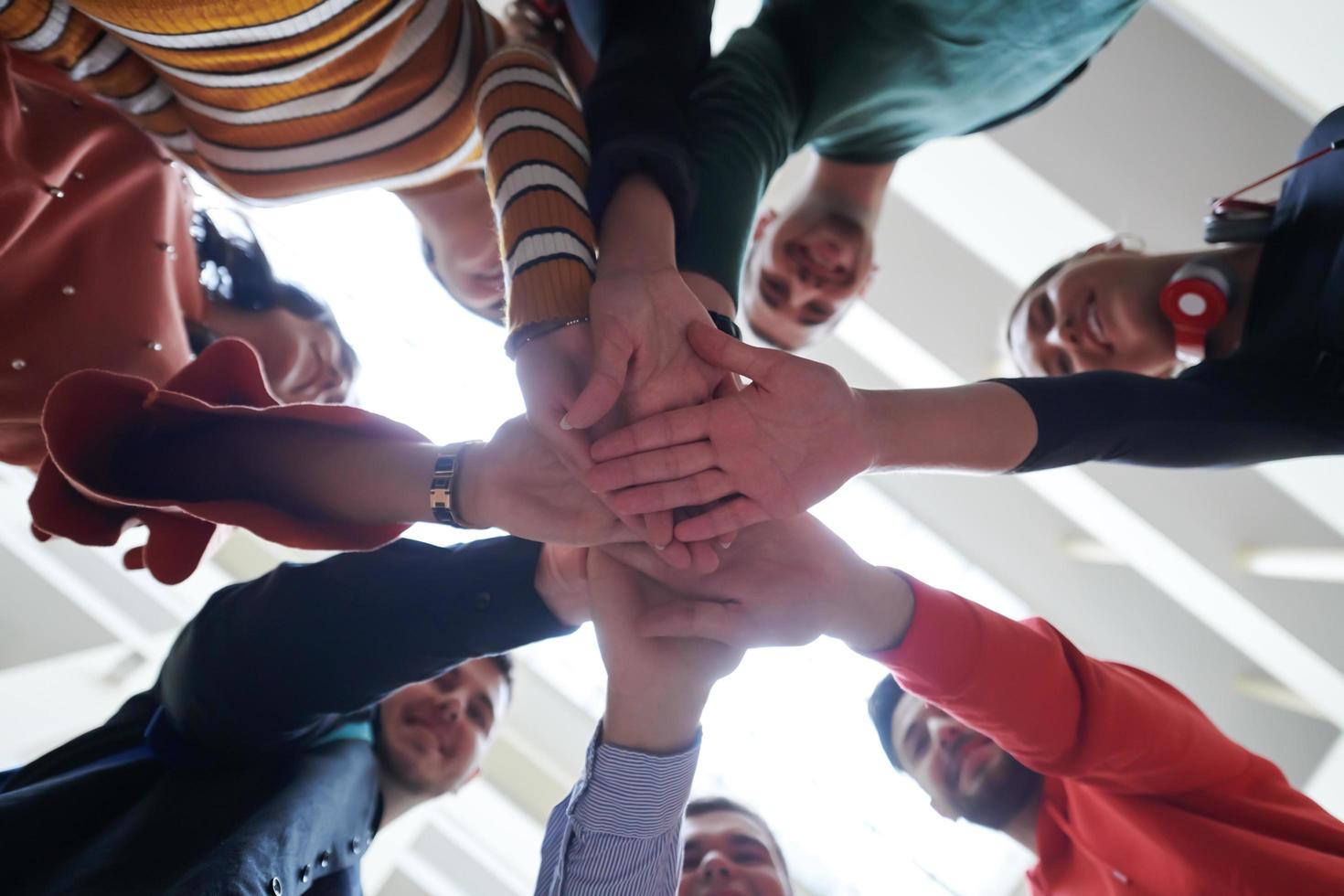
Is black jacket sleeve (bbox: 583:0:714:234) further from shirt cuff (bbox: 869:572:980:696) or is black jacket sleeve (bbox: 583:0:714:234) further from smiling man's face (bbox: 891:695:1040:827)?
smiling man's face (bbox: 891:695:1040:827)

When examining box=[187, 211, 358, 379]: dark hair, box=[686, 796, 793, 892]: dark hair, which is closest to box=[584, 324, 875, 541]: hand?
box=[187, 211, 358, 379]: dark hair

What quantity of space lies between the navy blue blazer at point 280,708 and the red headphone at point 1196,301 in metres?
1.04

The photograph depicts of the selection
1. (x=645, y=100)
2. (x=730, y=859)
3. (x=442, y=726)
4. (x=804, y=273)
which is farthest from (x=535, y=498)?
(x=730, y=859)

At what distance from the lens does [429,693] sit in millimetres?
1510

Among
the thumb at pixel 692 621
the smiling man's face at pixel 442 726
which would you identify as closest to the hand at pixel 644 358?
the thumb at pixel 692 621

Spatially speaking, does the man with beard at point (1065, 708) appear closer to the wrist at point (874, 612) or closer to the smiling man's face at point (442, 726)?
the wrist at point (874, 612)

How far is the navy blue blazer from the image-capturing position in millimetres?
774

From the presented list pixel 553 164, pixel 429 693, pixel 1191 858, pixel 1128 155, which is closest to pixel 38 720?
pixel 429 693

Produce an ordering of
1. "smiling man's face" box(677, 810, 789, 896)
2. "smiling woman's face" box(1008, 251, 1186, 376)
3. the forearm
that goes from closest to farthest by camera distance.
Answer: the forearm → "smiling woman's face" box(1008, 251, 1186, 376) → "smiling man's face" box(677, 810, 789, 896)

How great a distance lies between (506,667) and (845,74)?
1396 mm

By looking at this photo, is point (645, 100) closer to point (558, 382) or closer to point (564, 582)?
point (558, 382)

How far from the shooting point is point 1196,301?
3.56ft

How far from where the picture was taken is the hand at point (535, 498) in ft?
2.50

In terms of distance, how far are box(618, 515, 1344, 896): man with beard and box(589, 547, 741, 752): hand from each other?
22mm
